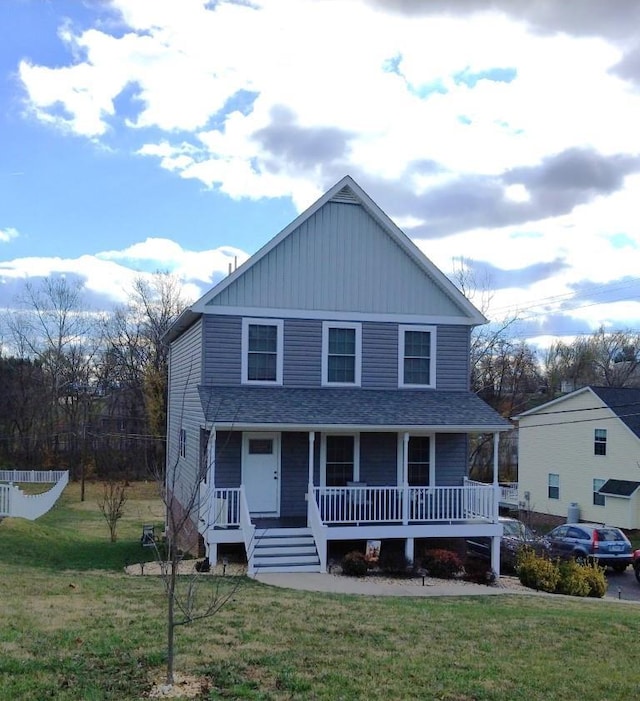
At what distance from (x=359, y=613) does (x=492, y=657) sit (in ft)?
8.35

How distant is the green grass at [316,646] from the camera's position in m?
6.35

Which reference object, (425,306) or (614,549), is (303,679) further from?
(614,549)

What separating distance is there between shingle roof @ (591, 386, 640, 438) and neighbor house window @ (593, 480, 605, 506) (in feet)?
9.46

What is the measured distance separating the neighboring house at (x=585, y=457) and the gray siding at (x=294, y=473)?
17.1m

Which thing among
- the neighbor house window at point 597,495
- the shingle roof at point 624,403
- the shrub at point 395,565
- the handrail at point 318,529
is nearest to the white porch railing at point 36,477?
the neighbor house window at point 597,495

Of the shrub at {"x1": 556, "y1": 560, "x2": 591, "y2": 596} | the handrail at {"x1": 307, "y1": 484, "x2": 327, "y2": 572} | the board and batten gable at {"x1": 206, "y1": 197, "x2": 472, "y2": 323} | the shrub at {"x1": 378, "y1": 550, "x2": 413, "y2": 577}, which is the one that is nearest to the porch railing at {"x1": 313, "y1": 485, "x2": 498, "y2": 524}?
the handrail at {"x1": 307, "y1": 484, "x2": 327, "y2": 572}

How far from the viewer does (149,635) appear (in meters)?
7.89

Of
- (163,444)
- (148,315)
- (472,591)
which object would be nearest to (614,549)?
(472,591)

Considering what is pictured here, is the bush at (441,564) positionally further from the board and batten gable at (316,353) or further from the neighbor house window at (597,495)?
the neighbor house window at (597,495)

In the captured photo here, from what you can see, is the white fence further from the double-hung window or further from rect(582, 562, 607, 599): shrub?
rect(582, 562, 607, 599): shrub

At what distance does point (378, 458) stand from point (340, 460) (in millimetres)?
1017

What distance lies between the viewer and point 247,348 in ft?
56.7

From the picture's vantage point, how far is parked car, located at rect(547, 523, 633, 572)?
2055cm

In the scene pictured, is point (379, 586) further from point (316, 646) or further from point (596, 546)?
point (596, 546)
